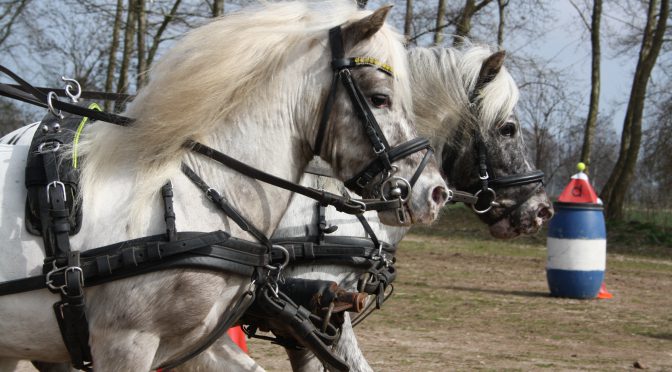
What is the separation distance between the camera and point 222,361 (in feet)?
11.4

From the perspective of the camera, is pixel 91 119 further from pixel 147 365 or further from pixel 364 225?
pixel 364 225

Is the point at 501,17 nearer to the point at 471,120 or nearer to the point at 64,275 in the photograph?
the point at 471,120

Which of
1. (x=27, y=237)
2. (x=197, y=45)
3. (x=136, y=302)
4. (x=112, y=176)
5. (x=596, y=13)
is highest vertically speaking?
(x=596, y=13)

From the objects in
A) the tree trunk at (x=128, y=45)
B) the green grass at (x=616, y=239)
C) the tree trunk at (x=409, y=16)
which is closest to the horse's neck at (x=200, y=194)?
the tree trunk at (x=128, y=45)

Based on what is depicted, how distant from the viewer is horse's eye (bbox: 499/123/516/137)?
5.07 m

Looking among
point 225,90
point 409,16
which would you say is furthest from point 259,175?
point 409,16

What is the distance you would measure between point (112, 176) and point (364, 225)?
6.16 ft

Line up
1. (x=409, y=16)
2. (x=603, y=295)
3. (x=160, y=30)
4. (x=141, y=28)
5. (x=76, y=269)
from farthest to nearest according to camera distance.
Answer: (x=409, y=16) → (x=160, y=30) → (x=141, y=28) → (x=603, y=295) → (x=76, y=269)

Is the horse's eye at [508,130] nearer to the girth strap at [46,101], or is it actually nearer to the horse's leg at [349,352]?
the horse's leg at [349,352]

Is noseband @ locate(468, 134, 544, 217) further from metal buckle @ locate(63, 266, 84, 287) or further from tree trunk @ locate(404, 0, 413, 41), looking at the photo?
tree trunk @ locate(404, 0, 413, 41)

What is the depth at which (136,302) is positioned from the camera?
115 inches

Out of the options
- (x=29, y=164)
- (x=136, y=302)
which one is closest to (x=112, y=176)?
(x=29, y=164)

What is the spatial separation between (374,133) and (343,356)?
1.86 metres

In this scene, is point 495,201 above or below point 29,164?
below
